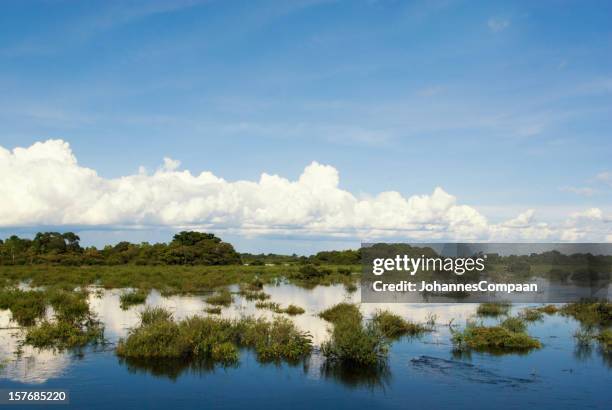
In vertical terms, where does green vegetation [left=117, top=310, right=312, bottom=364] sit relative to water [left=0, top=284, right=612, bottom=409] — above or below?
above

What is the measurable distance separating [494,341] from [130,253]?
74.0 meters

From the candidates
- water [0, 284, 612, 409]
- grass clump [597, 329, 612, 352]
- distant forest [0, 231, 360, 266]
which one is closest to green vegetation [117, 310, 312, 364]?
water [0, 284, 612, 409]

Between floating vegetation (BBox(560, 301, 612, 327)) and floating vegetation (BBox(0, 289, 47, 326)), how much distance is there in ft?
90.4

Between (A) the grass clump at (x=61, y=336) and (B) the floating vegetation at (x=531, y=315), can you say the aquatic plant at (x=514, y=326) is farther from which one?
(A) the grass clump at (x=61, y=336)

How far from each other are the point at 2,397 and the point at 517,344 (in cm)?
1831

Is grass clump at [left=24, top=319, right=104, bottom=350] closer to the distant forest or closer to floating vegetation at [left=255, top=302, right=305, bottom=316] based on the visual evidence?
floating vegetation at [left=255, top=302, right=305, bottom=316]

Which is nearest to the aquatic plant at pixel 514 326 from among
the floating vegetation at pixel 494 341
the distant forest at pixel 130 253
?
the floating vegetation at pixel 494 341

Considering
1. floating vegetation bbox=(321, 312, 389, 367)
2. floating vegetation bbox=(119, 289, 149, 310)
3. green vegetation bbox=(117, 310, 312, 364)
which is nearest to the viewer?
floating vegetation bbox=(321, 312, 389, 367)

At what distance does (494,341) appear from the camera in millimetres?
22062

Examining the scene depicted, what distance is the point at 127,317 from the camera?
27859 millimetres

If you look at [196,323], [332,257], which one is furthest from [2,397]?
[332,257]

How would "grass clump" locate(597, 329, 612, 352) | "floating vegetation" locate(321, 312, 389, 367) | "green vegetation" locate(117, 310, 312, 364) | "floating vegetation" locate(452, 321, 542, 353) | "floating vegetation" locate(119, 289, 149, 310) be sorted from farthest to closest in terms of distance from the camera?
"floating vegetation" locate(119, 289, 149, 310)
"grass clump" locate(597, 329, 612, 352)
"floating vegetation" locate(452, 321, 542, 353)
"green vegetation" locate(117, 310, 312, 364)
"floating vegetation" locate(321, 312, 389, 367)

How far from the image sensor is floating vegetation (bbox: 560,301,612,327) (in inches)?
1150

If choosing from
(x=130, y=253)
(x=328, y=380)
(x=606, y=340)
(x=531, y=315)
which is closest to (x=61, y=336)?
(x=328, y=380)
